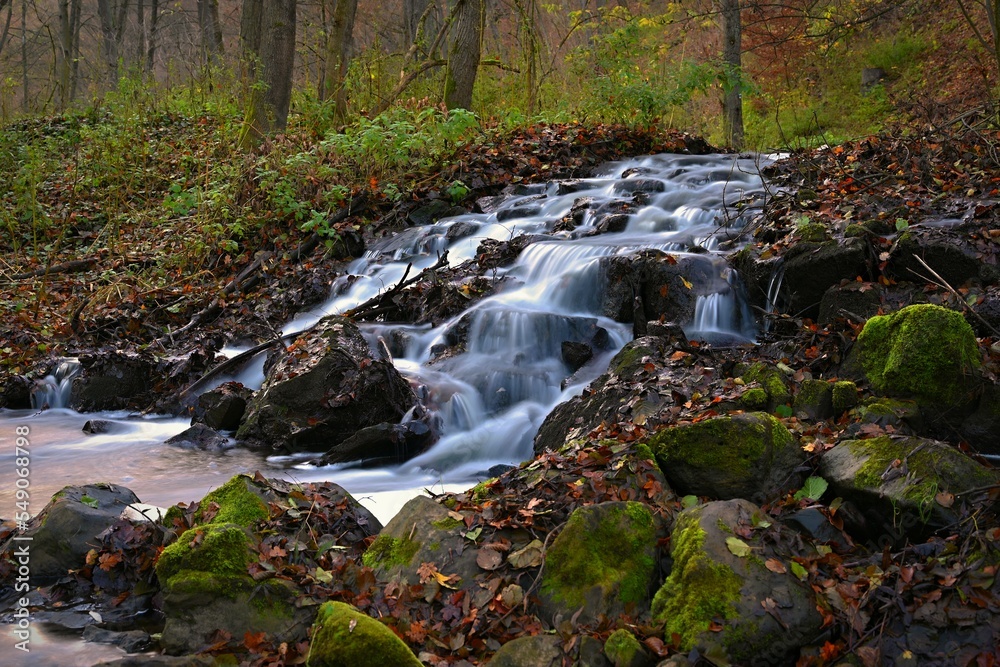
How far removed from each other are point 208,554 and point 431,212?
8.08m

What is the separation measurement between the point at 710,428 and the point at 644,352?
1780mm

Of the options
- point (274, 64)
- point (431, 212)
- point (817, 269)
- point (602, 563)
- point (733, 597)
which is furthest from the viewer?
point (274, 64)

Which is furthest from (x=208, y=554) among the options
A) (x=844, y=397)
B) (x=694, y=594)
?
(x=844, y=397)

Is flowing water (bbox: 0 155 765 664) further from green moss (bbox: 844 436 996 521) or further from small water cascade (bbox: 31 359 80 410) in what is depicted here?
green moss (bbox: 844 436 996 521)

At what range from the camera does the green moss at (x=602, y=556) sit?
3.54 metres

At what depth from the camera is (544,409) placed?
691 centimetres

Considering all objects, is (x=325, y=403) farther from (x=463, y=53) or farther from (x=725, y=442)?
(x=463, y=53)

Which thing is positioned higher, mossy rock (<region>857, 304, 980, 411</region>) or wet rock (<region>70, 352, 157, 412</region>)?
mossy rock (<region>857, 304, 980, 411</region>)

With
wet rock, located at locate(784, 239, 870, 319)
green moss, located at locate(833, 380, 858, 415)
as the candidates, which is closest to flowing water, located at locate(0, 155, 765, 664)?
wet rock, located at locate(784, 239, 870, 319)

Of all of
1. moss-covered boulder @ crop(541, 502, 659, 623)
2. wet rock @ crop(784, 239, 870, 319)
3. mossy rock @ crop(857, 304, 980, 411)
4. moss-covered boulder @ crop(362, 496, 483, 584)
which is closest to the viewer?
moss-covered boulder @ crop(541, 502, 659, 623)

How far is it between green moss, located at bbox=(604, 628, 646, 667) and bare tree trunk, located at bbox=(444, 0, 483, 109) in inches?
438

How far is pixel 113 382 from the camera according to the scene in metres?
8.34

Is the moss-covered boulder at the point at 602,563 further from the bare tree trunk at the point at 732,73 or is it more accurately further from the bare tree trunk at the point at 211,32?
the bare tree trunk at the point at 211,32

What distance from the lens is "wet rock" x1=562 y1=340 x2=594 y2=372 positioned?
737 cm
